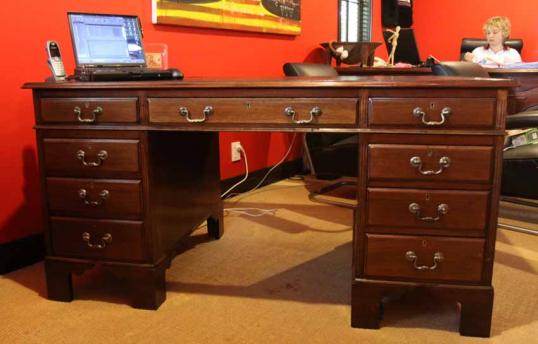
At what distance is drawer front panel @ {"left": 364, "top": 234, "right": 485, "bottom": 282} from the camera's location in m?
1.41

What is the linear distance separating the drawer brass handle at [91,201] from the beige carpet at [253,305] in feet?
1.13

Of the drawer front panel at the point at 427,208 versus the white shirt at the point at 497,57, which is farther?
the white shirt at the point at 497,57

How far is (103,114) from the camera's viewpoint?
5.05 feet

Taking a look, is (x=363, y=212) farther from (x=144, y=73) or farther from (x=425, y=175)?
(x=144, y=73)

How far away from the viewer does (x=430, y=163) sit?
138cm

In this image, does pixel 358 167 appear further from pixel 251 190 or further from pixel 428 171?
pixel 251 190

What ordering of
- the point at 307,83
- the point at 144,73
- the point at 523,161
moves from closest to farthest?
the point at 307,83 → the point at 144,73 → the point at 523,161

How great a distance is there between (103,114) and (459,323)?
49.6 inches

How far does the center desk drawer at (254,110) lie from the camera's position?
140 cm

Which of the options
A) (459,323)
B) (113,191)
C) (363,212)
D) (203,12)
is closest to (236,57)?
(203,12)

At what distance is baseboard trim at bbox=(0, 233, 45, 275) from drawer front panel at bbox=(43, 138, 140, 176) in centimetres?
48

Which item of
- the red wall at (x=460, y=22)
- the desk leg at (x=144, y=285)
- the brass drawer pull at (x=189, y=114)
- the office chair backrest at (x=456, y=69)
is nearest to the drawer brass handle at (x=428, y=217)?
the brass drawer pull at (x=189, y=114)

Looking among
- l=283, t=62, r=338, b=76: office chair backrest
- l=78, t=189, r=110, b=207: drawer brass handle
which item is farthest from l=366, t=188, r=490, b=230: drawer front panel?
l=283, t=62, r=338, b=76: office chair backrest

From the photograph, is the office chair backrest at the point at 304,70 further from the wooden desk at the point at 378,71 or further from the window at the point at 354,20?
the window at the point at 354,20
